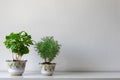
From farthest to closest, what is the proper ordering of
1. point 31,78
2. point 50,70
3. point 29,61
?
point 29,61, point 50,70, point 31,78

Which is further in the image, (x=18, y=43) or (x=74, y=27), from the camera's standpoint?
(x=74, y=27)

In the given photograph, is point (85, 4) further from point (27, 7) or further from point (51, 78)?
point (51, 78)

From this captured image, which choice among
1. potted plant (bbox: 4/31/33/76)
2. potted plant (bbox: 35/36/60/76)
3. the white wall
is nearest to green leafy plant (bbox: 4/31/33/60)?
potted plant (bbox: 4/31/33/76)

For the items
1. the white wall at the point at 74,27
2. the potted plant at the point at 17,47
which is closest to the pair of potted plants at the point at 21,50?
the potted plant at the point at 17,47

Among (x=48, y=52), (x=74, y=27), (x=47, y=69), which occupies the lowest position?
(x=47, y=69)

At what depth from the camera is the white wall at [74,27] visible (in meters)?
1.66

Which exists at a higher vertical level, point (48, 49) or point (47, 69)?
point (48, 49)

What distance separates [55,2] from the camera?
65.8 inches

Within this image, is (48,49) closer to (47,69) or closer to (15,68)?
(47,69)

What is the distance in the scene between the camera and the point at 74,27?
1.67 m

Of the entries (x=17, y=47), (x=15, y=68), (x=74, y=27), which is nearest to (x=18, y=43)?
(x=17, y=47)

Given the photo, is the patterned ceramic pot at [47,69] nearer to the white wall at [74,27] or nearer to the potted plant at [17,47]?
the potted plant at [17,47]

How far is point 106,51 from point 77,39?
233 mm

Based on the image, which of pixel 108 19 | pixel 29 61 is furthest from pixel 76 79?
pixel 108 19
